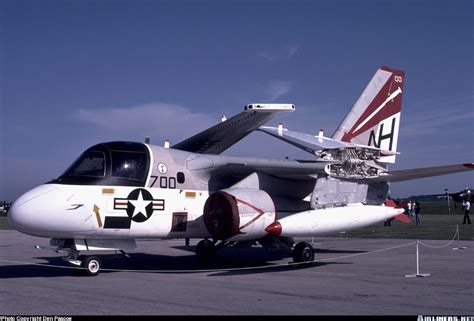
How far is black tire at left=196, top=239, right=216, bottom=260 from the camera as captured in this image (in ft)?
53.4

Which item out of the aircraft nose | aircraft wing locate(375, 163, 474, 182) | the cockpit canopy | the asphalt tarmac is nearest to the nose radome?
the aircraft nose

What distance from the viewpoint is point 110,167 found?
12.3 m

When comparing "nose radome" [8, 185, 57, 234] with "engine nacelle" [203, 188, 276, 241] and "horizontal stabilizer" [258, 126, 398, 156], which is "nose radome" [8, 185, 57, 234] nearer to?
"engine nacelle" [203, 188, 276, 241]

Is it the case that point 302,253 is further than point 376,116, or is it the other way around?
point 376,116

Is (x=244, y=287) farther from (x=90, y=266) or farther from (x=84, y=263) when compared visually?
(x=84, y=263)

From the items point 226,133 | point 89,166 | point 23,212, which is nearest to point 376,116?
point 226,133

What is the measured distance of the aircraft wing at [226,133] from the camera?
14.2 metres

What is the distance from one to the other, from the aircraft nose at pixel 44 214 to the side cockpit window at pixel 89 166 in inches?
25.3

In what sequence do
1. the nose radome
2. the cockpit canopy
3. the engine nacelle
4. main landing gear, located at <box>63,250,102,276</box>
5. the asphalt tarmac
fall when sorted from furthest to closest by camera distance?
1. the engine nacelle
2. main landing gear, located at <box>63,250,102,276</box>
3. the cockpit canopy
4. the nose radome
5. the asphalt tarmac

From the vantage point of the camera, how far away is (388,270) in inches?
527

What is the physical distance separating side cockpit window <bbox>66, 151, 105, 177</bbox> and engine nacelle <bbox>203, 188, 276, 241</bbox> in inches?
105

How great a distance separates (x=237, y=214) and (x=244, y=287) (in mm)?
Answer: 2301

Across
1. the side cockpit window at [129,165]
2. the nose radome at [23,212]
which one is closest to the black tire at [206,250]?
the side cockpit window at [129,165]

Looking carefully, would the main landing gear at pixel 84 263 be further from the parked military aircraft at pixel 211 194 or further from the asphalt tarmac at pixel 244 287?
the asphalt tarmac at pixel 244 287
